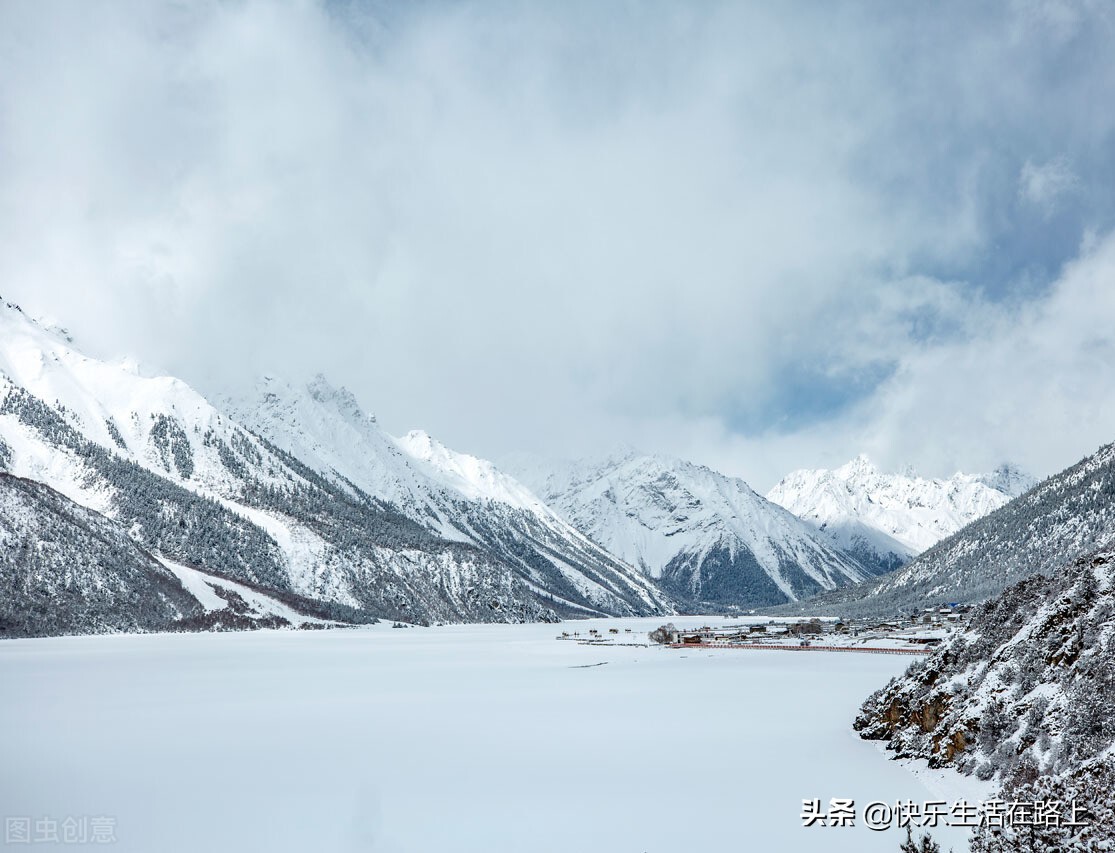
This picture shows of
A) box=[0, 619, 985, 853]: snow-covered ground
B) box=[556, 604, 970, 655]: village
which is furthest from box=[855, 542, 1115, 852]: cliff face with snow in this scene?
box=[556, 604, 970, 655]: village

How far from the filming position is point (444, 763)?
96.9ft

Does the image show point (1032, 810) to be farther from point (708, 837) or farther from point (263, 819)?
point (263, 819)

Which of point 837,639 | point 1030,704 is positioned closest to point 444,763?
point 1030,704

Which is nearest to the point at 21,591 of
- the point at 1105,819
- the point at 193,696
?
the point at 193,696

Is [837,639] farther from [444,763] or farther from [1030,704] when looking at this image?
[444,763]

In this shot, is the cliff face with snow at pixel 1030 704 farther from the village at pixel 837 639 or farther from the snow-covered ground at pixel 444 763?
the village at pixel 837 639

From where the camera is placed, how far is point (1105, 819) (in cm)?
1577

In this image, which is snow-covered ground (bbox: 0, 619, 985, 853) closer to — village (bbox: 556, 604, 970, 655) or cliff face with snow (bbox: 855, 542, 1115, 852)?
cliff face with snow (bbox: 855, 542, 1115, 852)

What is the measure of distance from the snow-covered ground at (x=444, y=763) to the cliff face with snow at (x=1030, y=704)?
185 centimetres

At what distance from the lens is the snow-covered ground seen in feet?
69.8

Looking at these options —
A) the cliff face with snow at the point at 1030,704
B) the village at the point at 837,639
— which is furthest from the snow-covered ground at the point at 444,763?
the village at the point at 837,639

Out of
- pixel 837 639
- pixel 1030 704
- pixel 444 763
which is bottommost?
pixel 1030 704

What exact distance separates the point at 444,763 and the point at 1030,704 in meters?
19.5

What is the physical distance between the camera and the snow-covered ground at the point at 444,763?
2127cm
